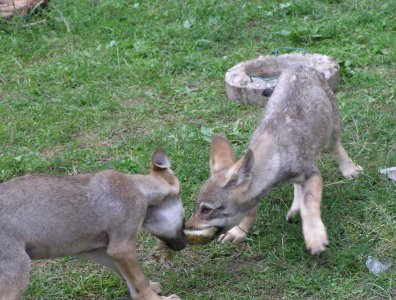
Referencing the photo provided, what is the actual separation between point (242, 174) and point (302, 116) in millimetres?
1056

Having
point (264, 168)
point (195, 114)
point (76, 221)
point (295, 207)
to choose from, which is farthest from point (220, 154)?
point (195, 114)

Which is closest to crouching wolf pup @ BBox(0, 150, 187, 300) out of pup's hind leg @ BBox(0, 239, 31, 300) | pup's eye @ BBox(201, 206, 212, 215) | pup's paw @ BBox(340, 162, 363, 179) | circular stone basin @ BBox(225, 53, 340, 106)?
pup's hind leg @ BBox(0, 239, 31, 300)

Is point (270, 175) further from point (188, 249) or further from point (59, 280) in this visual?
point (59, 280)

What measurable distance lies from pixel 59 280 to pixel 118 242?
90 cm

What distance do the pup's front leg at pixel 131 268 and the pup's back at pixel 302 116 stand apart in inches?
61.8

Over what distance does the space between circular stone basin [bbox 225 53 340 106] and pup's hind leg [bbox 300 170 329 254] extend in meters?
2.32

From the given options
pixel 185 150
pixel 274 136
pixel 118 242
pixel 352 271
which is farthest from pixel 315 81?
pixel 118 242

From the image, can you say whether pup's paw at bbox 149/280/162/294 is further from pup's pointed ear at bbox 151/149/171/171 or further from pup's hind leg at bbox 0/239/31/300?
pup's hind leg at bbox 0/239/31/300

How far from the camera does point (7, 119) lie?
9.73m

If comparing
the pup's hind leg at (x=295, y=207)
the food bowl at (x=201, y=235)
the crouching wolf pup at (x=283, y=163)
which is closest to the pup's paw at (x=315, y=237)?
the crouching wolf pup at (x=283, y=163)

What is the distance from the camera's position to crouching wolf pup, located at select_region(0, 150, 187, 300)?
19.7 feet

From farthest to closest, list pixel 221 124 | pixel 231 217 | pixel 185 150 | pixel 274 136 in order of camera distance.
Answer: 1. pixel 221 124
2. pixel 185 150
3. pixel 274 136
4. pixel 231 217

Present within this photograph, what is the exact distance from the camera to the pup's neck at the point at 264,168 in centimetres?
680

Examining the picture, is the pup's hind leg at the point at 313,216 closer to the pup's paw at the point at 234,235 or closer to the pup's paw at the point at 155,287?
the pup's paw at the point at 234,235
